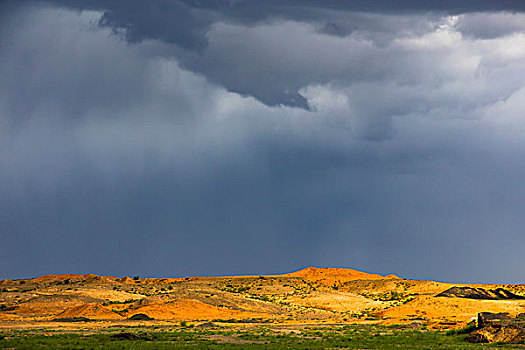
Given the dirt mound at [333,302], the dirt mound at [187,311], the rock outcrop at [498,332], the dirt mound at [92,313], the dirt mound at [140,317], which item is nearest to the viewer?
the rock outcrop at [498,332]

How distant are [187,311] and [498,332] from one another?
167ft

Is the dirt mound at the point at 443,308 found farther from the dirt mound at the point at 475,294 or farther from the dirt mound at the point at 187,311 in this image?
the dirt mound at the point at 187,311

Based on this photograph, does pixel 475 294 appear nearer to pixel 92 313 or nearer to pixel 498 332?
pixel 498 332

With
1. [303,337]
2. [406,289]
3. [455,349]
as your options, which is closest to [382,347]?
[455,349]

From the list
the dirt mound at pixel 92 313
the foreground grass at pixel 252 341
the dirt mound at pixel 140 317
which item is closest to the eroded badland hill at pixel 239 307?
the dirt mound at pixel 92 313

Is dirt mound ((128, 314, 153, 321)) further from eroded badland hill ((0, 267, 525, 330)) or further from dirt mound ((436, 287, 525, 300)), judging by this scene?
dirt mound ((436, 287, 525, 300))

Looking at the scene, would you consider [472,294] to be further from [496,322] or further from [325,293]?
[496,322]

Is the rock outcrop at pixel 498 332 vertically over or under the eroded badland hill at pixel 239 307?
under

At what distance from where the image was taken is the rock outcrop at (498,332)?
137 ft

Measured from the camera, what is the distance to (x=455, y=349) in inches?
1506

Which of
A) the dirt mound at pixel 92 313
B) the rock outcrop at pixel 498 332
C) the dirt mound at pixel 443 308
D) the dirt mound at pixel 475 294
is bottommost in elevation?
the rock outcrop at pixel 498 332

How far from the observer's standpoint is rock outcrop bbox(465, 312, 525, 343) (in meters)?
41.8

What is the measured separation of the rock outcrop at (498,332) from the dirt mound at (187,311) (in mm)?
42145

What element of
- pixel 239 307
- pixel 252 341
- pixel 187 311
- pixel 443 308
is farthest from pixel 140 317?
pixel 443 308
